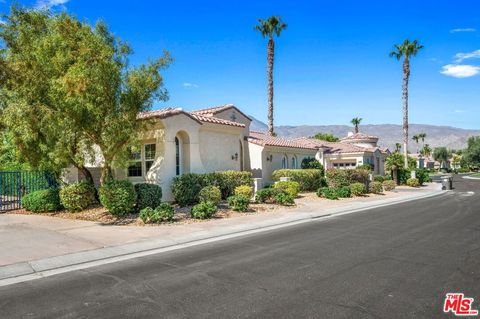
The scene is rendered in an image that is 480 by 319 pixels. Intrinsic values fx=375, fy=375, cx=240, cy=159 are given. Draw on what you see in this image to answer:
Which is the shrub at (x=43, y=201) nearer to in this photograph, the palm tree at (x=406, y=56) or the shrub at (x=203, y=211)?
the shrub at (x=203, y=211)

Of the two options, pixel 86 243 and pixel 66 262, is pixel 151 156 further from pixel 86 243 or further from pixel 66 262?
pixel 66 262

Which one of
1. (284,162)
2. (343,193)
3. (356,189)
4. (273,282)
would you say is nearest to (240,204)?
(343,193)

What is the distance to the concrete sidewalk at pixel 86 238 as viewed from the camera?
8352mm

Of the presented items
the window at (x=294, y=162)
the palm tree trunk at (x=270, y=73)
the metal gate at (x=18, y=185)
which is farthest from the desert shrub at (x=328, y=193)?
the palm tree trunk at (x=270, y=73)

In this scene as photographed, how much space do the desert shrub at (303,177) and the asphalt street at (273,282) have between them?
52.2 feet

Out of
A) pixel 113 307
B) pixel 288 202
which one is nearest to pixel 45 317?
pixel 113 307

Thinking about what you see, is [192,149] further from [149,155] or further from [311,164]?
[311,164]

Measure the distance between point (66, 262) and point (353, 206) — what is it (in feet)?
48.3

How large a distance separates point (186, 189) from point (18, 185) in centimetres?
792

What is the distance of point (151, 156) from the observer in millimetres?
18609

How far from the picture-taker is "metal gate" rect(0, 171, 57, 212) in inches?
675

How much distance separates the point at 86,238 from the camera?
35.9ft

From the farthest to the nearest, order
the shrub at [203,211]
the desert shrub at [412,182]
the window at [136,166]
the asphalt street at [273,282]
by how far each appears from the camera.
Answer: the desert shrub at [412,182], the window at [136,166], the shrub at [203,211], the asphalt street at [273,282]

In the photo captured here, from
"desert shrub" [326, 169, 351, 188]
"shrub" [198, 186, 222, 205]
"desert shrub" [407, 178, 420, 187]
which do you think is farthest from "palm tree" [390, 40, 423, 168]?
"shrub" [198, 186, 222, 205]
